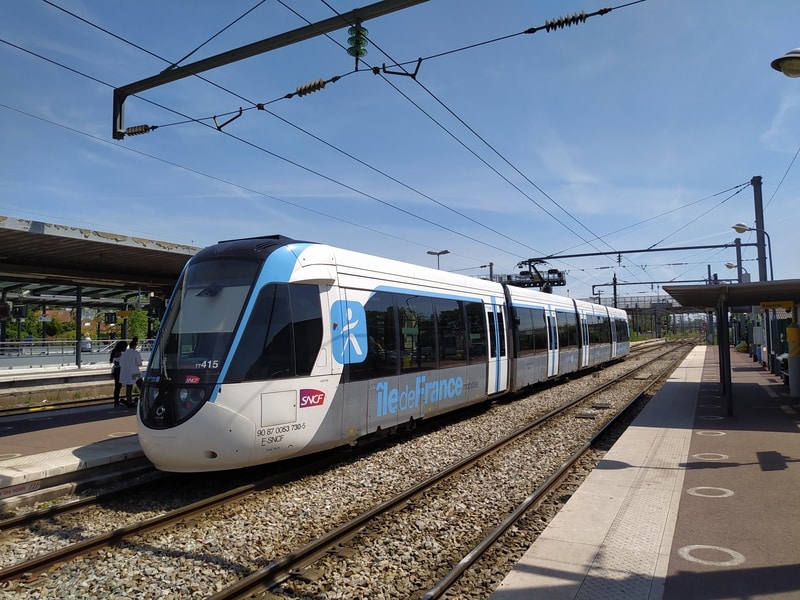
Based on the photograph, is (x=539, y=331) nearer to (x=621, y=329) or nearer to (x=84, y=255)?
(x=84, y=255)

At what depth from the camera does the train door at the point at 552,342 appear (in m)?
19.4

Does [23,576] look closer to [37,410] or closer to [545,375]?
[37,410]

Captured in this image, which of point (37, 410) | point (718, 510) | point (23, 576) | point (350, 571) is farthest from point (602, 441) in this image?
point (37, 410)

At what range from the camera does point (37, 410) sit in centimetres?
1596

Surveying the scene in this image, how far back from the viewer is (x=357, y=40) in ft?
23.0

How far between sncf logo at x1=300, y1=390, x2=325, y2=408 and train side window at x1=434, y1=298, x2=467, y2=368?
13.0ft

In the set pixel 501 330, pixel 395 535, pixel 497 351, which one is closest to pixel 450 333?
pixel 497 351

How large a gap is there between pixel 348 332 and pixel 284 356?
1.38 metres

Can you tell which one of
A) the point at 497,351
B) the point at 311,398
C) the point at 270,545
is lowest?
the point at 270,545

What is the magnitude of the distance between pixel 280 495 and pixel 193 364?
6.64ft

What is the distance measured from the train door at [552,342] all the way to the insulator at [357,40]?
45.3ft

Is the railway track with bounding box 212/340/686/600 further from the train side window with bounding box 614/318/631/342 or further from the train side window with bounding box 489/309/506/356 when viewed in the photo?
the train side window with bounding box 614/318/631/342

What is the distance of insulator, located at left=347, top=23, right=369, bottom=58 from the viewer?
22.8 ft

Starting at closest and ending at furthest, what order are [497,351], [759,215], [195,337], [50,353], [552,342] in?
[195,337] < [497,351] < [552,342] < [759,215] < [50,353]
